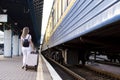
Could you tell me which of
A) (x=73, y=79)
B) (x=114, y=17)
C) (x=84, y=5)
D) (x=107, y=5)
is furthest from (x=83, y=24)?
(x=73, y=79)

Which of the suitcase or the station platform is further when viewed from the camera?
the suitcase

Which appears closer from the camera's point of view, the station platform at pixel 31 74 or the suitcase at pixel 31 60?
the station platform at pixel 31 74

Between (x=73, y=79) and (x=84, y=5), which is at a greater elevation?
(x=84, y=5)

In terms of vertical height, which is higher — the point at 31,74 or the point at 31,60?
the point at 31,60

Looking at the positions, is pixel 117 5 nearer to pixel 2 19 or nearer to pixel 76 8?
pixel 76 8

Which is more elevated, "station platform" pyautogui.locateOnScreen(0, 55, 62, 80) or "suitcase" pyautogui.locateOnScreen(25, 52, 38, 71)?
"suitcase" pyautogui.locateOnScreen(25, 52, 38, 71)

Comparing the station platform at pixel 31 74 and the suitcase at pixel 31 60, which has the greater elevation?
the suitcase at pixel 31 60

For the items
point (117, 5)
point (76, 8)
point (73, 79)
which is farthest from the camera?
point (73, 79)

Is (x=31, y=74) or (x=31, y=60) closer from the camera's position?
(x=31, y=74)

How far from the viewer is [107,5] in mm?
4414

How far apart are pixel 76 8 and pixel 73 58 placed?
5602mm

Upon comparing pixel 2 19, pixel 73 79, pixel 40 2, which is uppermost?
pixel 40 2

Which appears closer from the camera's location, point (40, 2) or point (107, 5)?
point (107, 5)

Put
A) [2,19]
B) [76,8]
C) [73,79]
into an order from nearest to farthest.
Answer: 1. [76,8]
2. [73,79]
3. [2,19]
